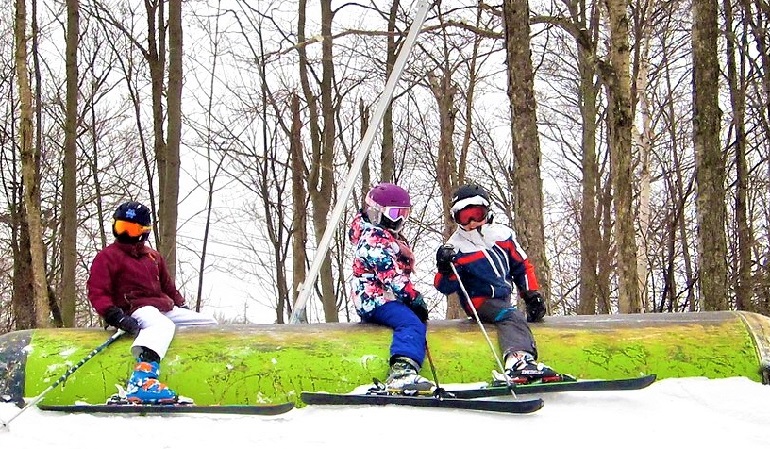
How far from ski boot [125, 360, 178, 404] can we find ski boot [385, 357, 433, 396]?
1350 mm

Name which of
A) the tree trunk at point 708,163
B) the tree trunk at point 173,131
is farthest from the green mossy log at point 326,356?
the tree trunk at point 173,131

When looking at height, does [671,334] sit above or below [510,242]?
below

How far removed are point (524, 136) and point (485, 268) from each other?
366cm

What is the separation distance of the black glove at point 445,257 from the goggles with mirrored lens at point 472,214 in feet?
0.99

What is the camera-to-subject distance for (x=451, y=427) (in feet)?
12.9

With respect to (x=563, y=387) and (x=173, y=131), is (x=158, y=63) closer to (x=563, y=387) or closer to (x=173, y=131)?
(x=173, y=131)

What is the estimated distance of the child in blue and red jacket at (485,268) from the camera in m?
5.16

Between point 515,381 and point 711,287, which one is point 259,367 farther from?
point 711,287

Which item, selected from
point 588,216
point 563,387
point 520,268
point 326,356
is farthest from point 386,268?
point 588,216

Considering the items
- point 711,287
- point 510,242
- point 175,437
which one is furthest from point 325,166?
point 175,437

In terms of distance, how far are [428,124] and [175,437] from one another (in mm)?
24257

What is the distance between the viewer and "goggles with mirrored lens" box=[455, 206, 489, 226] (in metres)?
5.36

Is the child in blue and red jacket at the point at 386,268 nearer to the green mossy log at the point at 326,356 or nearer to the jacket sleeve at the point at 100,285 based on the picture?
the green mossy log at the point at 326,356

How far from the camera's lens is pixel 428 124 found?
2745 centimetres
